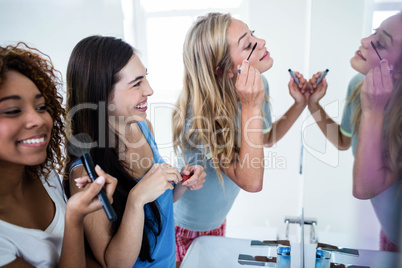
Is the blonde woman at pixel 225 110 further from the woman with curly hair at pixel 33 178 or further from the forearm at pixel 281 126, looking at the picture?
the woman with curly hair at pixel 33 178

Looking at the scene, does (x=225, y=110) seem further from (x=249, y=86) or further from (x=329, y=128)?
(x=329, y=128)

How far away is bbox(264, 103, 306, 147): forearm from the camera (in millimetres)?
686

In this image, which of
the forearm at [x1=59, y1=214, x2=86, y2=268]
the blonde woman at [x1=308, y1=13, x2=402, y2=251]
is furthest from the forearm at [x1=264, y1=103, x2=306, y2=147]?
the forearm at [x1=59, y1=214, x2=86, y2=268]

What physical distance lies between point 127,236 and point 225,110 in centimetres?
32

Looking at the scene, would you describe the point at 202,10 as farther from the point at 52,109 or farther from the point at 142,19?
the point at 52,109

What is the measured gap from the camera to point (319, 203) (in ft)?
1.94

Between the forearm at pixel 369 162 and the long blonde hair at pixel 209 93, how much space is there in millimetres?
266

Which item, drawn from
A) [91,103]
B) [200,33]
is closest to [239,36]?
[200,33]

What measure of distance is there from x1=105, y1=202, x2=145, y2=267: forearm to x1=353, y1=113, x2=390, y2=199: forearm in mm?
396

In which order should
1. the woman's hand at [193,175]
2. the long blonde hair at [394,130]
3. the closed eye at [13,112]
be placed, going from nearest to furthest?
1. the long blonde hair at [394,130]
2. the closed eye at [13,112]
3. the woman's hand at [193,175]

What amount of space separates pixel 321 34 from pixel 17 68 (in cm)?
51

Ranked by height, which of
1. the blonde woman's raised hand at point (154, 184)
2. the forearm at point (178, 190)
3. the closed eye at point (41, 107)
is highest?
the closed eye at point (41, 107)

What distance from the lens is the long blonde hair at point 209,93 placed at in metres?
0.67

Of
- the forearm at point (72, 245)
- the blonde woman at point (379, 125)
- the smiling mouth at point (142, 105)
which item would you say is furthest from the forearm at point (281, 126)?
the forearm at point (72, 245)
